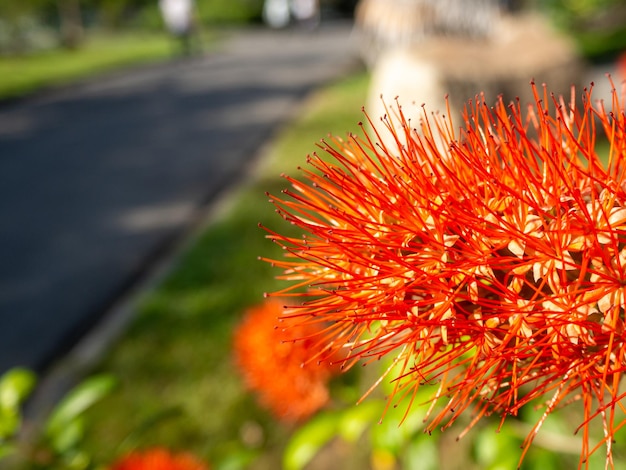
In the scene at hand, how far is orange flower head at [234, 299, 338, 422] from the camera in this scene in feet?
7.49

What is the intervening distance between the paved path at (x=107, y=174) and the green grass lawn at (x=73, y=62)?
1020 millimetres

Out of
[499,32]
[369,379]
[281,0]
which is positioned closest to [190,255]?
[369,379]

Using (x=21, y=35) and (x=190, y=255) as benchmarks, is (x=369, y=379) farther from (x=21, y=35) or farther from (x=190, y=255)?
(x=21, y=35)

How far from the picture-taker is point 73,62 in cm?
→ 2039

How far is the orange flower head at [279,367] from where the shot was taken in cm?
228

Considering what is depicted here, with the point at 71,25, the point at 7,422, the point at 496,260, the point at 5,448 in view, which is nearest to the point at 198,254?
the point at 7,422

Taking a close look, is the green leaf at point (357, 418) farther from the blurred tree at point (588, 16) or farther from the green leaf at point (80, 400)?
the blurred tree at point (588, 16)

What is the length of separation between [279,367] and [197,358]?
185cm

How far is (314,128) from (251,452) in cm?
785

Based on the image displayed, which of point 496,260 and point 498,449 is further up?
point 496,260

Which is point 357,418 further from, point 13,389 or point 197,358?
point 197,358

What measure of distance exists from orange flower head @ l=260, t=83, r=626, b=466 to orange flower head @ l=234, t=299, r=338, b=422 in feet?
4.03

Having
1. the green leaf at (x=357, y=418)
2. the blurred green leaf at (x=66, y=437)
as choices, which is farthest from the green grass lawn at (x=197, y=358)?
the green leaf at (x=357, y=418)

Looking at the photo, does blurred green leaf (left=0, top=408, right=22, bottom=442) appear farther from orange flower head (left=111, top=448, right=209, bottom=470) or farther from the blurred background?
orange flower head (left=111, top=448, right=209, bottom=470)
